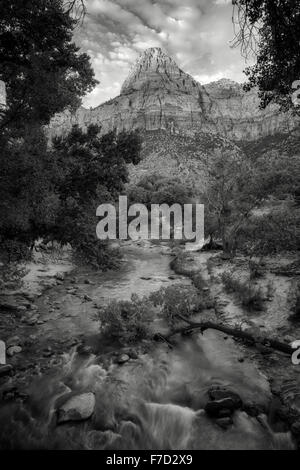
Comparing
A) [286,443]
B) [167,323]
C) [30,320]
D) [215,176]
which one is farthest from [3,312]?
[215,176]

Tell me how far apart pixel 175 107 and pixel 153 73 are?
1657 inches

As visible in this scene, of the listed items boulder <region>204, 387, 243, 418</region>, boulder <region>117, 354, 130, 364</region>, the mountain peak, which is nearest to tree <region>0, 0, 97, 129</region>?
boulder <region>117, 354, 130, 364</region>

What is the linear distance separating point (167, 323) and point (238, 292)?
385 centimetres

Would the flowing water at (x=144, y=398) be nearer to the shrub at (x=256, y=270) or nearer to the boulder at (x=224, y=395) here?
the boulder at (x=224, y=395)

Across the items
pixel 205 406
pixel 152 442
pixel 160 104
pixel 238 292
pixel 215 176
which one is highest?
pixel 160 104

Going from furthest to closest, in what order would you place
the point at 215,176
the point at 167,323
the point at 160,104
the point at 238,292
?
the point at 160,104, the point at 215,176, the point at 238,292, the point at 167,323

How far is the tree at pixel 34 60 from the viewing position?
5797 mm

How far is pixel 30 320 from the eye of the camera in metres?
9.88

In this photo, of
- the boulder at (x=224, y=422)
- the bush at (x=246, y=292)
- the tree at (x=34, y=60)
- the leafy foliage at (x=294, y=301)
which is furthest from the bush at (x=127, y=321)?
the tree at (x=34, y=60)

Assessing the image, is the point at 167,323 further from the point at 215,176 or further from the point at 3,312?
the point at 215,176

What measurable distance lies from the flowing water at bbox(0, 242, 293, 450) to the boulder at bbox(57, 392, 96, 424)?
12 centimetres

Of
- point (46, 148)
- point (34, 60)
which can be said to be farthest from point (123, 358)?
point (34, 60)

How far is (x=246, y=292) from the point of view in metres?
11.5

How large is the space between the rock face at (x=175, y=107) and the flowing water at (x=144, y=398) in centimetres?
13039
